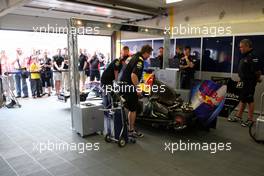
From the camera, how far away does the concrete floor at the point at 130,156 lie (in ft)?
9.81

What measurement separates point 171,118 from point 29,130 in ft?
9.18

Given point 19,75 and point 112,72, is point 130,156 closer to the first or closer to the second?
point 112,72

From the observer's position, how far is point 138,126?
484 cm

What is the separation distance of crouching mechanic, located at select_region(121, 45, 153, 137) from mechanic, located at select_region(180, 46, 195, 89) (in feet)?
9.17

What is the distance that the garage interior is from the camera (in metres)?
3.10

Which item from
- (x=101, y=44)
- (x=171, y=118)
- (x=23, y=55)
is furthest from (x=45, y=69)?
(x=171, y=118)

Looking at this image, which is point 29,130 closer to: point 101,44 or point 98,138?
point 98,138

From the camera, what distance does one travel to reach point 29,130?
14.9 feet

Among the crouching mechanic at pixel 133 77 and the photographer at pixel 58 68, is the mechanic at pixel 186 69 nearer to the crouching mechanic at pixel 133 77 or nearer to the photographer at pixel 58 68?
the crouching mechanic at pixel 133 77

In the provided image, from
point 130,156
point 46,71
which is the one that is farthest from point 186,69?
point 46,71

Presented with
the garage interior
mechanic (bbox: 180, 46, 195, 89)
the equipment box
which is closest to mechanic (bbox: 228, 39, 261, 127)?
the garage interior

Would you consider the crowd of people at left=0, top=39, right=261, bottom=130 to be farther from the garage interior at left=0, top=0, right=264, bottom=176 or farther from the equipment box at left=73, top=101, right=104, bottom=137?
the equipment box at left=73, top=101, right=104, bottom=137

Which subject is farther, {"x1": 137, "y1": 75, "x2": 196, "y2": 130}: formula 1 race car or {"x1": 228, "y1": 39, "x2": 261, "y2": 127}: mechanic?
{"x1": 228, "y1": 39, "x2": 261, "y2": 127}: mechanic

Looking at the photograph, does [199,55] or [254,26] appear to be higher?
[254,26]
